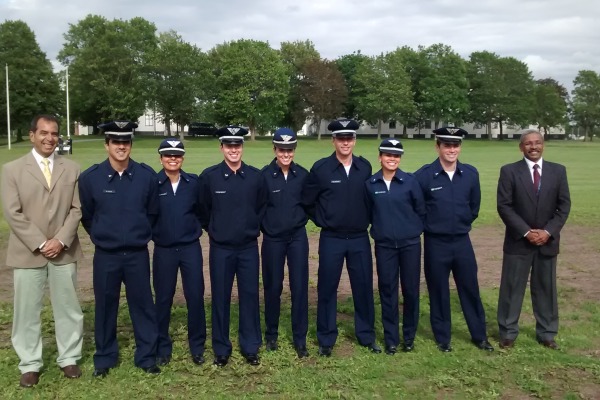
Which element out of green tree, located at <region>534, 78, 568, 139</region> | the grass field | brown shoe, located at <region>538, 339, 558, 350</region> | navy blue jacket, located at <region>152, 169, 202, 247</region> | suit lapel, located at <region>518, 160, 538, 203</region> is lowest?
the grass field

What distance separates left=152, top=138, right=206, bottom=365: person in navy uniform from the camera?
5.29 meters

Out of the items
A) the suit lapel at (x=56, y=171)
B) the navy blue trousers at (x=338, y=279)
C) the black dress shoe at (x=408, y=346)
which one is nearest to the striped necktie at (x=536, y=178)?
the navy blue trousers at (x=338, y=279)

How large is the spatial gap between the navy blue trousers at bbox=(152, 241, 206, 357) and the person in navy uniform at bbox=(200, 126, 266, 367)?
5.7 inches

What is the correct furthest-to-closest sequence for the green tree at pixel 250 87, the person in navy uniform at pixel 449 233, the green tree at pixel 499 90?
the green tree at pixel 499 90
the green tree at pixel 250 87
the person in navy uniform at pixel 449 233

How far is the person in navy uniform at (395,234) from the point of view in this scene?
5609 millimetres

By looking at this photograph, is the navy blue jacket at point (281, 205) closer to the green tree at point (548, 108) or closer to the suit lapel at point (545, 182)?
the suit lapel at point (545, 182)

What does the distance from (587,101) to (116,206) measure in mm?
105858

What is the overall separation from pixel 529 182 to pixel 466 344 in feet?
5.77

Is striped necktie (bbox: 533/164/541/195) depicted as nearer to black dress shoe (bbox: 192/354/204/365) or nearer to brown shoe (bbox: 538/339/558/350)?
brown shoe (bbox: 538/339/558/350)

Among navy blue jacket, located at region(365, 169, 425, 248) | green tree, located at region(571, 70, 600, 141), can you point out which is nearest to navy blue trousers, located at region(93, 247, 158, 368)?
navy blue jacket, located at region(365, 169, 425, 248)

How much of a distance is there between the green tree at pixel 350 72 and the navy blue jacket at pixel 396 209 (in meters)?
74.5

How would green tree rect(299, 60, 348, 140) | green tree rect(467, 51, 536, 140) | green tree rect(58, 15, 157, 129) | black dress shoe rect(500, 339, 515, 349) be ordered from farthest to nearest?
green tree rect(467, 51, 536, 140), green tree rect(299, 60, 348, 140), green tree rect(58, 15, 157, 129), black dress shoe rect(500, 339, 515, 349)

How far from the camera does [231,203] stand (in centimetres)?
538

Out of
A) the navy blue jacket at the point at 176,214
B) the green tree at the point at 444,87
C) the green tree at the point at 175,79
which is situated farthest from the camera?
the green tree at the point at 444,87
